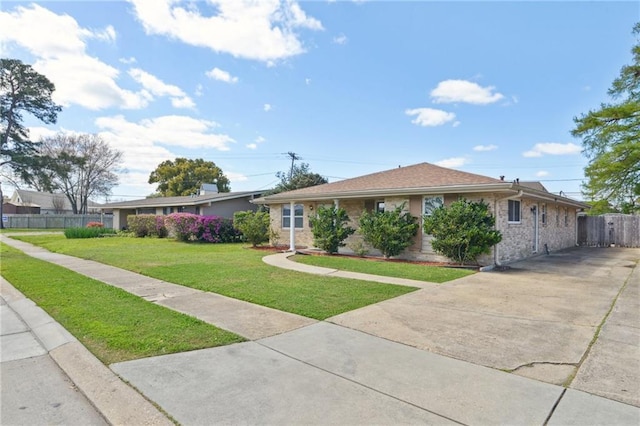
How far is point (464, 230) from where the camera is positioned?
35.4ft

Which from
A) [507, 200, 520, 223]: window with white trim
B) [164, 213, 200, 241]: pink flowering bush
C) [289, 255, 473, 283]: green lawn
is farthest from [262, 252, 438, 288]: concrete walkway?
[164, 213, 200, 241]: pink flowering bush

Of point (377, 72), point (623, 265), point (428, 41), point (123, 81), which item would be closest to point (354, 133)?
point (377, 72)

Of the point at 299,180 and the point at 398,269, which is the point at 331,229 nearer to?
the point at 398,269

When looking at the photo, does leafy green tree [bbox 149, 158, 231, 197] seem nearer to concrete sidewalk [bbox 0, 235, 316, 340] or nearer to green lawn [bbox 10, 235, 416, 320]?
green lawn [bbox 10, 235, 416, 320]

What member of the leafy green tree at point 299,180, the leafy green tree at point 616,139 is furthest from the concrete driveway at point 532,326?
the leafy green tree at point 299,180

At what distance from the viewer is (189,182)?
4819 centimetres

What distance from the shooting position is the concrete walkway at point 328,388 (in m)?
2.70

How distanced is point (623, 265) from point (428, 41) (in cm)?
1088

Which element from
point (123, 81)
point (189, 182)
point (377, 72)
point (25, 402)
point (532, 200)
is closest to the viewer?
point (25, 402)

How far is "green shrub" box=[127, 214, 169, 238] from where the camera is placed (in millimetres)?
24438

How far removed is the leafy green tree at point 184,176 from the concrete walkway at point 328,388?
45472mm

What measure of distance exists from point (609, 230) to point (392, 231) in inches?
670

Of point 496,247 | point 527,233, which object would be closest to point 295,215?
point 496,247

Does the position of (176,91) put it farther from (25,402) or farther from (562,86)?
(562,86)
